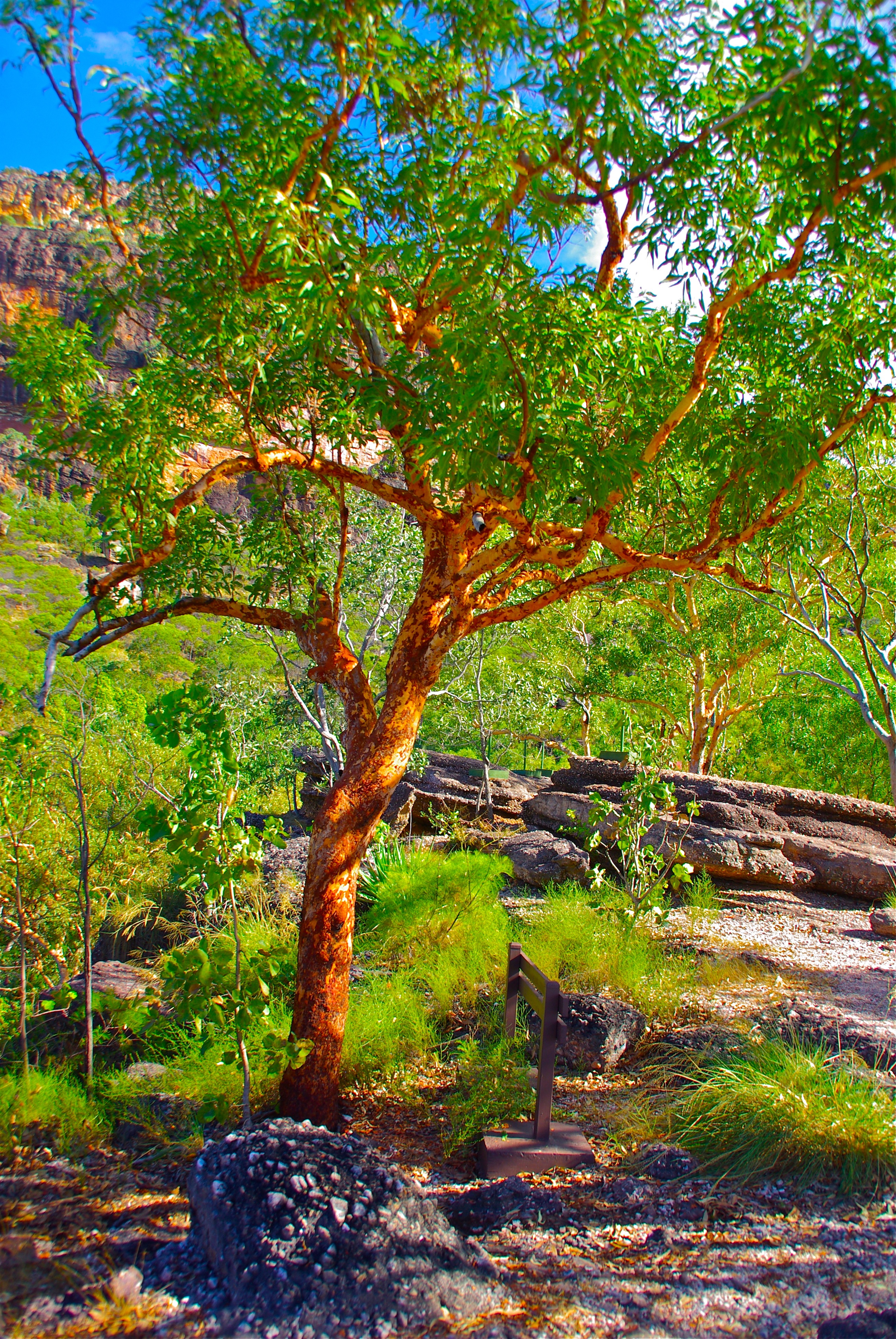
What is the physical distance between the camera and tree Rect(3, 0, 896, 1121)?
3037 millimetres

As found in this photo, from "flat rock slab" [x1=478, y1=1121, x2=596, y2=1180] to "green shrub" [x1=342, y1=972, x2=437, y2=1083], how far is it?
3.81ft

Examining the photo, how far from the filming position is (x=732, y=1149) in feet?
11.1

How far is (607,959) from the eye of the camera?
577 cm

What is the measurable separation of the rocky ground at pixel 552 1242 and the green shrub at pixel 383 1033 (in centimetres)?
17

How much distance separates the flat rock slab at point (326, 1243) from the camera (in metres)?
2.30

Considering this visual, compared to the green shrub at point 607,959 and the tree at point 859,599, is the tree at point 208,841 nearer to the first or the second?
the green shrub at point 607,959

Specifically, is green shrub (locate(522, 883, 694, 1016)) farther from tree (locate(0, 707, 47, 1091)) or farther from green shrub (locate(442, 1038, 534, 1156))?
tree (locate(0, 707, 47, 1091))

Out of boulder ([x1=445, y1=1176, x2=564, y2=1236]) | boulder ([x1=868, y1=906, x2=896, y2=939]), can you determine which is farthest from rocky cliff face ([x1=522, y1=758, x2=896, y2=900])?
boulder ([x1=445, y1=1176, x2=564, y2=1236])

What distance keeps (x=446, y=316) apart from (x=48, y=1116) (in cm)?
→ 506

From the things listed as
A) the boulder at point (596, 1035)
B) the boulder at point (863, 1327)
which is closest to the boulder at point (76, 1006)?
the boulder at point (596, 1035)

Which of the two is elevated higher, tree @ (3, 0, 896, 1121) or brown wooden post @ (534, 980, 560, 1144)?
tree @ (3, 0, 896, 1121)

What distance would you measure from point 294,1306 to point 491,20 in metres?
4.99

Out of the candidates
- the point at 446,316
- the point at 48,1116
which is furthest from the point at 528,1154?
the point at 446,316

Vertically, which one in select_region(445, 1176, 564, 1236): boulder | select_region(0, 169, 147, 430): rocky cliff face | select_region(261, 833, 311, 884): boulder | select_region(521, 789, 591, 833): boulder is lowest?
select_region(445, 1176, 564, 1236): boulder
